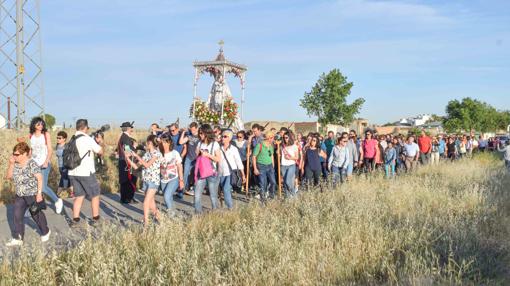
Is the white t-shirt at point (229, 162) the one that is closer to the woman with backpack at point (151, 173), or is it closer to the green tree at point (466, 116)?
the woman with backpack at point (151, 173)

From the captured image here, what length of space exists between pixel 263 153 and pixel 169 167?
2.83m

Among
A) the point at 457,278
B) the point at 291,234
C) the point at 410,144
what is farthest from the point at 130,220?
the point at 410,144

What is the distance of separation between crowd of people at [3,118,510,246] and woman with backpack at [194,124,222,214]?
2cm

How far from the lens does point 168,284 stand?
448 cm

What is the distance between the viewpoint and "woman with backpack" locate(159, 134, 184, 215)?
7.84 metres

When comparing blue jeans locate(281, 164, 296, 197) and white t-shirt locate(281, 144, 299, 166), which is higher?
white t-shirt locate(281, 144, 299, 166)

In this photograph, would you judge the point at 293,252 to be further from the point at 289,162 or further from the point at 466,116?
the point at 466,116

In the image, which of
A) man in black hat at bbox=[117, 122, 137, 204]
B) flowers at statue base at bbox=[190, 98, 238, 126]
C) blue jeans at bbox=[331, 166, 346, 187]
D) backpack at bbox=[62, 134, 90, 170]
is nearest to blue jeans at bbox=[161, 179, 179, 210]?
backpack at bbox=[62, 134, 90, 170]

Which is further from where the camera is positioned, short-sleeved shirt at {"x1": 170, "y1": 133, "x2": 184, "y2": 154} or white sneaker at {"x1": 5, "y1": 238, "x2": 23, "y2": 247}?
short-sleeved shirt at {"x1": 170, "y1": 133, "x2": 184, "y2": 154}

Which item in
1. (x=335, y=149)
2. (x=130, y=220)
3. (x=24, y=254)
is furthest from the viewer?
(x=335, y=149)

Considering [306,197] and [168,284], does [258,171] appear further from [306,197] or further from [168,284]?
[168,284]

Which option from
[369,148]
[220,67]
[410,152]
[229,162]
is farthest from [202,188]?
[220,67]

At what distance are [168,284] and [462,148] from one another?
987 inches

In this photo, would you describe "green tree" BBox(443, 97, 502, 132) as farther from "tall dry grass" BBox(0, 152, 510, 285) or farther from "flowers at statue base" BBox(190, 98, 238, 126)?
"tall dry grass" BBox(0, 152, 510, 285)
